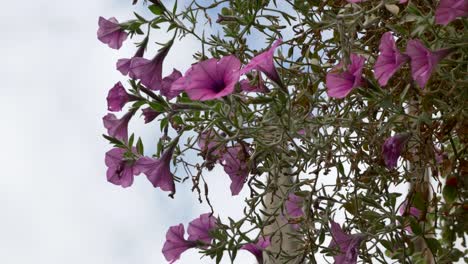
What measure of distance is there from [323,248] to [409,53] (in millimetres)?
361

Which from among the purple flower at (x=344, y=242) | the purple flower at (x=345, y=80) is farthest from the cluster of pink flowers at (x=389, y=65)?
the purple flower at (x=344, y=242)

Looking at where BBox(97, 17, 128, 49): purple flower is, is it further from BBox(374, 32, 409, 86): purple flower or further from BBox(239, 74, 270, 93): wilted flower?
BBox(374, 32, 409, 86): purple flower

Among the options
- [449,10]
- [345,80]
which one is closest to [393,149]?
[345,80]

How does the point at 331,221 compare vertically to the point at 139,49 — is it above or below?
below

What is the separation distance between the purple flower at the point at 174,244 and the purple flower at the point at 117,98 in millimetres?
211

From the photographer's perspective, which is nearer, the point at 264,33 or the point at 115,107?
the point at 115,107

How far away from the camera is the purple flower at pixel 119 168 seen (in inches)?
44.6

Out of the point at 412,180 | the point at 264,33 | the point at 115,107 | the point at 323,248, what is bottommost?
the point at 323,248

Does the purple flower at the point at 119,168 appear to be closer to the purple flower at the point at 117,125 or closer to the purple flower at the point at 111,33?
the purple flower at the point at 117,125

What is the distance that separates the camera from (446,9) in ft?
2.68

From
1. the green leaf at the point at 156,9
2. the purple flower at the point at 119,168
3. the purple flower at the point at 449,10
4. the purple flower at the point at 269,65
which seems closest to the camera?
the purple flower at the point at 449,10

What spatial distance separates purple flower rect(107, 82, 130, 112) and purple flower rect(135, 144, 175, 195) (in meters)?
0.08

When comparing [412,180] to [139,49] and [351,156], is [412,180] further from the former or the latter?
[139,49]

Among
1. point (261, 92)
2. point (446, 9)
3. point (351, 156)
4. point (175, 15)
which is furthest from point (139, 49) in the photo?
point (446, 9)
